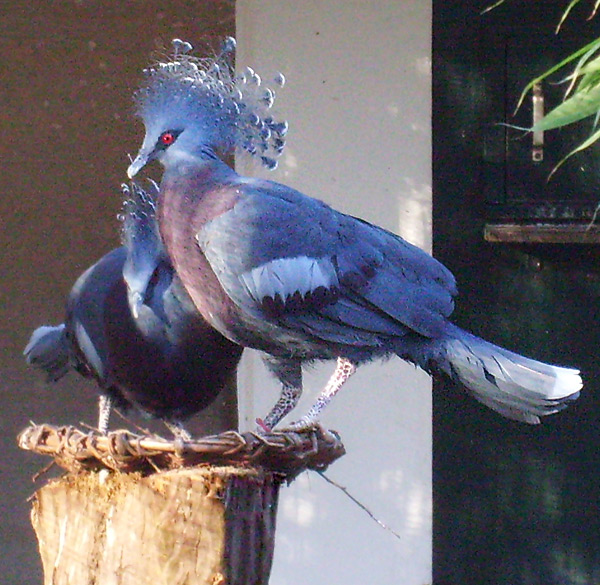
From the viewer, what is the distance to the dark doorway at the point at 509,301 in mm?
3166

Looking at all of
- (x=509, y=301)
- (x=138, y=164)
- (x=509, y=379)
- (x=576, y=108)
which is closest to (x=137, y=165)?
(x=138, y=164)

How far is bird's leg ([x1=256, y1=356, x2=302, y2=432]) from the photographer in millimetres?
2127

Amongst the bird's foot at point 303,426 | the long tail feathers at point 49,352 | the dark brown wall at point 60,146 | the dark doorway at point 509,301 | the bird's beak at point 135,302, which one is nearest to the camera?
the bird's foot at point 303,426

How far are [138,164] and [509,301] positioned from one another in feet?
5.03

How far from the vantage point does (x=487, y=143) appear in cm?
319

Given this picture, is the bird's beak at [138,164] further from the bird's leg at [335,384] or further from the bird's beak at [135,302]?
the bird's leg at [335,384]

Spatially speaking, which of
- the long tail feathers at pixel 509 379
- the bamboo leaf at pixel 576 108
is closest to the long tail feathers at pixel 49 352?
the long tail feathers at pixel 509 379

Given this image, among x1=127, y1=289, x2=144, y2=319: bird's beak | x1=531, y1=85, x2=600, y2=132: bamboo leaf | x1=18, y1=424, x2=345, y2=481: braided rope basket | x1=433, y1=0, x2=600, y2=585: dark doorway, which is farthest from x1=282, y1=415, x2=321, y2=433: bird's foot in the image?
x1=433, y1=0, x2=600, y2=585: dark doorway

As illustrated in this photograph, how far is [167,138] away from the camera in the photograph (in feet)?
6.91

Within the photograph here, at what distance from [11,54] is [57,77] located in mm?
158

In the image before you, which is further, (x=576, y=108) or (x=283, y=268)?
(x=283, y=268)

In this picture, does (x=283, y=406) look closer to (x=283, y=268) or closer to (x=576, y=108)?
(x=283, y=268)

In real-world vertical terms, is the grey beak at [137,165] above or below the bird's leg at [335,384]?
above

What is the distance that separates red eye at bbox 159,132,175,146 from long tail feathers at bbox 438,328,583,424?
68 cm
